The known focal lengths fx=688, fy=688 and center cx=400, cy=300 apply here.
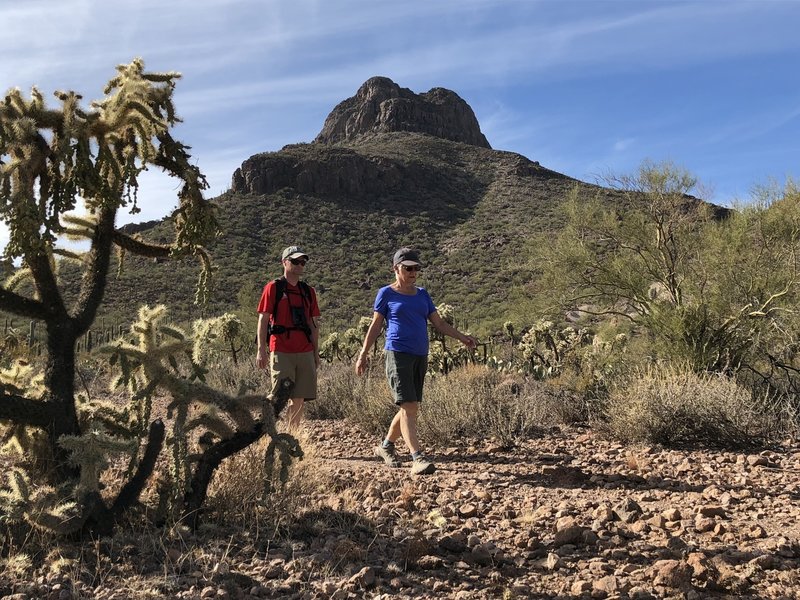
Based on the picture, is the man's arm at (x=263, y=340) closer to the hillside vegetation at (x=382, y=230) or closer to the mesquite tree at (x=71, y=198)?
the mesquite tree at (x=71, y=198)

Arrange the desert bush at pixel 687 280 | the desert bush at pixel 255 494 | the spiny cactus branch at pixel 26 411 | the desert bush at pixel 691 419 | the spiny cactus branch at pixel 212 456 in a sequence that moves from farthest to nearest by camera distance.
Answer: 1. the desert bush at pixel 687 280
2. the desert bush at pixel 691 419
3. the desert bush at pixel 255 494
4. the spiny cactus branch at pixel 212 456
5. the spiny cactus branch at pixel 26 411

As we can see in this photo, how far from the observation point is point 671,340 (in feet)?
29.9

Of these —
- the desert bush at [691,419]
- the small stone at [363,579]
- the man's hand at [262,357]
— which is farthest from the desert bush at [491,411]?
the small stone at [363,579]

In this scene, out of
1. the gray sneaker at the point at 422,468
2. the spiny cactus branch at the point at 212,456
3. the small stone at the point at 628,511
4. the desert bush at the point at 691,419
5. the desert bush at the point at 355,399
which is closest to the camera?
the spiny cactus branch at the point at 212,456

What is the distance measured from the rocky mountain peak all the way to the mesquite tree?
8195cm

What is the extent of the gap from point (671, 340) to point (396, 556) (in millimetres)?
6577

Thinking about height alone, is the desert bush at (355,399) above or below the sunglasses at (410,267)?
below

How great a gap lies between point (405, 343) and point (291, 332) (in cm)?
115

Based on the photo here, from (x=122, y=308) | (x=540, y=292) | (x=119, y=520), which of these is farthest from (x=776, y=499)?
(x=122, y=308)

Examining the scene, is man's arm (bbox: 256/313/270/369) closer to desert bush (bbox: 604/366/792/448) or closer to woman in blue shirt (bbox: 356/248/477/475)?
woman in blue shirt (bbox: 356/248/477/475)

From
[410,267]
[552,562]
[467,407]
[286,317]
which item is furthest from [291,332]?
[552,562]

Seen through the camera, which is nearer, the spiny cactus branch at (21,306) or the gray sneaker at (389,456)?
the spiny cactus branch at (21,306)

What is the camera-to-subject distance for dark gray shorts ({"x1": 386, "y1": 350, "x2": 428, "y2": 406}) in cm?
578

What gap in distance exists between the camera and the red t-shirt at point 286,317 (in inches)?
247
